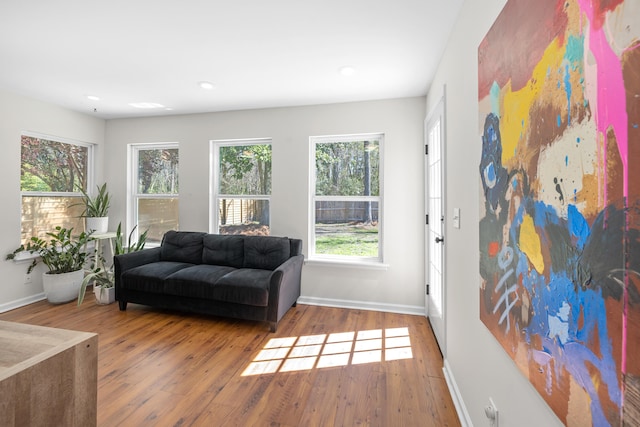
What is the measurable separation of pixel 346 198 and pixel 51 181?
12.8ft

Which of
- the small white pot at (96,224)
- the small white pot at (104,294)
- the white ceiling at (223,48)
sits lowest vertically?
the small white pot at (104,294)

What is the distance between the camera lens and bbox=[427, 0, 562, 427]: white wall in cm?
108

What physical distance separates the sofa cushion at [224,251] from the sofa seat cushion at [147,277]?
0.35 m

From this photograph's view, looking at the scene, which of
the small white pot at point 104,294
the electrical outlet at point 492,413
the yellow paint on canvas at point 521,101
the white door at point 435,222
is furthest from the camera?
the small white pot at point 104,294

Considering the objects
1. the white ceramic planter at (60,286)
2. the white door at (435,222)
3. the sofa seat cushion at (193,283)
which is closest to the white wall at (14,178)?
the white ceramic planter at (60,286)

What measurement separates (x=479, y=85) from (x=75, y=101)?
4.41m

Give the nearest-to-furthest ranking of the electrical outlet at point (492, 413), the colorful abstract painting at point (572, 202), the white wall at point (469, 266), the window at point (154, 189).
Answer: the colorful abstract painting at point (572, 202)
the white wall at point (469, 266)
the electrical outlet at point (492, 413)
the window at point (154, 189)

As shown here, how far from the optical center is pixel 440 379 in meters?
2.04

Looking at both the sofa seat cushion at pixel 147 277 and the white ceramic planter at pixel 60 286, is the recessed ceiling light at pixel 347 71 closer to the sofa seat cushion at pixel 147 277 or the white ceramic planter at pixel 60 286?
the sofa seat cushion at pixel 147 277

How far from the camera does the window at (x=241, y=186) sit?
148 inches

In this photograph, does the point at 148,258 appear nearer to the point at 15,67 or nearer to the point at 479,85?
the point at 15,67

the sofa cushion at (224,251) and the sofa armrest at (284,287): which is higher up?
the sofa cushion at (224,251)

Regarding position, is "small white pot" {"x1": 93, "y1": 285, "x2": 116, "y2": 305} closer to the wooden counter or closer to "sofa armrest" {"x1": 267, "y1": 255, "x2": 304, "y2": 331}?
"sofa armrest" {"x1": 267, "y1": 255, "x2": 304, "y2": 331}

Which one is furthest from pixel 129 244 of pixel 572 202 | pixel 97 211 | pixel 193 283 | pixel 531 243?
pixel 572 202
